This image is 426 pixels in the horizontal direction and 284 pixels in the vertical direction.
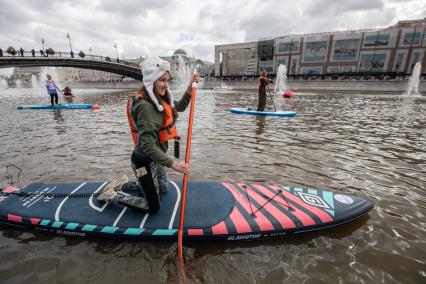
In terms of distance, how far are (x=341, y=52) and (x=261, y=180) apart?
239 ft

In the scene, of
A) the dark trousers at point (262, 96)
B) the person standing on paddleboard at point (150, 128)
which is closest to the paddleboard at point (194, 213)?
the person standing on paddleboard at point (150, 128)

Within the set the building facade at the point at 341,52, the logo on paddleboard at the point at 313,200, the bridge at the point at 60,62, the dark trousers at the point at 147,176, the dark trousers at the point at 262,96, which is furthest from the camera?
the building facade at the point at 341,52

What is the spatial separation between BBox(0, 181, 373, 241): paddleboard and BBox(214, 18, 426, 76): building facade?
62.9 meters

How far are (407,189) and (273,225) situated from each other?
373 centimetres

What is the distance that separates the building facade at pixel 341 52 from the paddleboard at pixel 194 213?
206 feet

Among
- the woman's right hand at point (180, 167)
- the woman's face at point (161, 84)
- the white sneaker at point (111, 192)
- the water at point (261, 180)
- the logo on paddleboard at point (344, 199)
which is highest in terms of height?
the woman's face at point (161, 84)

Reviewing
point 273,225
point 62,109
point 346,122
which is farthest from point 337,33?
point 273,225

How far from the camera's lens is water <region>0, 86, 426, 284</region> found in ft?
9.59

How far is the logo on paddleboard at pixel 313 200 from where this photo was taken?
12.3 ft

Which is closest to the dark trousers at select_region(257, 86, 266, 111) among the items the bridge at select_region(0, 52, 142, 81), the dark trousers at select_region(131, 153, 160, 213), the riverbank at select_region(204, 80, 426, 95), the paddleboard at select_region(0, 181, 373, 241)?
the paddleboard at select_region(0, 181, 373, 241)

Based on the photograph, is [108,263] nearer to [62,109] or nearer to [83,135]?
[83,135]

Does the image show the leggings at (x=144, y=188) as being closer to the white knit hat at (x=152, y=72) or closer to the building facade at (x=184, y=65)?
the white knit hat at (x=152, y=72)

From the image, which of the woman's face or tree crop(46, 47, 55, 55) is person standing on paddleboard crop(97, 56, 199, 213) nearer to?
the woman's face

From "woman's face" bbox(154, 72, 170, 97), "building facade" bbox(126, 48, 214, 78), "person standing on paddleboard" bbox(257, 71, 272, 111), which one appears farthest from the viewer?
"building facade" bbox(126, 48, 214, 78)
